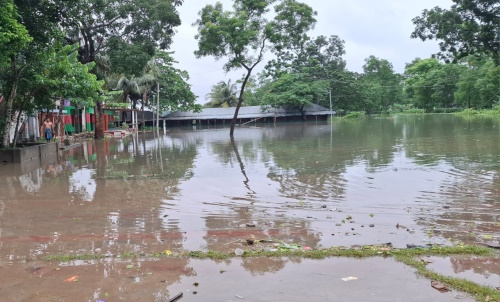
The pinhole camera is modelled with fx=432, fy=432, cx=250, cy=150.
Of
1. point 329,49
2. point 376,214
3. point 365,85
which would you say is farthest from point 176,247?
point 329,49

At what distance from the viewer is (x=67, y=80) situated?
17.4 m

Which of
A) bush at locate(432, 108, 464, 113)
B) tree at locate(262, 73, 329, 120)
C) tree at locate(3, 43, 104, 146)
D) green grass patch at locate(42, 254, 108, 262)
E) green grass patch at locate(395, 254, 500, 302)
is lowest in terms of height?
green grass patch at locate(42, 254, 108, 262)

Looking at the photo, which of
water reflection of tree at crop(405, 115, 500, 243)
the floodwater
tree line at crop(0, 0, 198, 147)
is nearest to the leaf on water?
the floodwater

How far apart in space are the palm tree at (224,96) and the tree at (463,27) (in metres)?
51.0

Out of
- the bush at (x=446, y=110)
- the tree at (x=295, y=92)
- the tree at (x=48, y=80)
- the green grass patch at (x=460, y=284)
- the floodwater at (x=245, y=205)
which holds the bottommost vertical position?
the floodwater at (x=245, y=205)

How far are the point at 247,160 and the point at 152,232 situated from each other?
1033 centimetres

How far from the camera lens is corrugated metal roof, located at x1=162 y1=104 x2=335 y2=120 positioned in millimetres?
65375


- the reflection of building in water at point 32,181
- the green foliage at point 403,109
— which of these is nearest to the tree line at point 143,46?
the reflection of building in water at point 32,181

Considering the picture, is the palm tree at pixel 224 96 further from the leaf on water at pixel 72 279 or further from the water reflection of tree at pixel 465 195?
the leaf on water at pixel 72 279

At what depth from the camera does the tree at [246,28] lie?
99.1 feet

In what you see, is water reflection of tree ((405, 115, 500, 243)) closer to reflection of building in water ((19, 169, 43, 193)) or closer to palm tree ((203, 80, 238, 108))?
reflection of building in water ((19, 169, 43, 193))

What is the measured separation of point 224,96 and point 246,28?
1725 inches

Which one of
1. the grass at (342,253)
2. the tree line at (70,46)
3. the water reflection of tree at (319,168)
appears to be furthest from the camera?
the tree line at (70,46)

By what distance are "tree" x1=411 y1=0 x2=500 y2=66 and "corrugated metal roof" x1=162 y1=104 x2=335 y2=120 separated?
Result: 146ft
